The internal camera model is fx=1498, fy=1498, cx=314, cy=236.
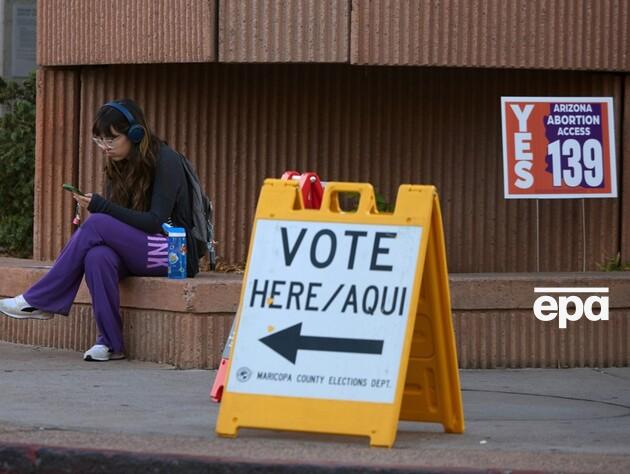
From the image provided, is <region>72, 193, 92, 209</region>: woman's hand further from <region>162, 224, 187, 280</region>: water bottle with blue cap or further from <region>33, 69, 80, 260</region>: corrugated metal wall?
<region>33, 69, 80, 260</region>: corrugated metal wall

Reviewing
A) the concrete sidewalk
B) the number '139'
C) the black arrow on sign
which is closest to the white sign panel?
the black arrow on sign

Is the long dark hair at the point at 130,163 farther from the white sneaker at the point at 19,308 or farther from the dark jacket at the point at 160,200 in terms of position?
the white sneaker at the point at 19,308

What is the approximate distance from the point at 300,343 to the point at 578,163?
12.4 ft

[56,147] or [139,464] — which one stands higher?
[56,147]

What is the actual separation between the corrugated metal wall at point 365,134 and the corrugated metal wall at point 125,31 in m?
0.58

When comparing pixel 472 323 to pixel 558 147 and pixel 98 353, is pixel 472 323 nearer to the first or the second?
pixel 558 147

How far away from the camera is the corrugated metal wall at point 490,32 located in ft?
29.0

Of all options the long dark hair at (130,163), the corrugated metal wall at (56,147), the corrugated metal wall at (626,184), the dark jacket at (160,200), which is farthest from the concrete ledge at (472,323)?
the corrugated metal wall at (56,147)

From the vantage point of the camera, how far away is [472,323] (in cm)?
834

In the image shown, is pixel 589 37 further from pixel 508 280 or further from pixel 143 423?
pixel 143 423

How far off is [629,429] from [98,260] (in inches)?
120

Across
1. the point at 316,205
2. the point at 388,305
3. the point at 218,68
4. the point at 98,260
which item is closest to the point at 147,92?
the point at 218,68

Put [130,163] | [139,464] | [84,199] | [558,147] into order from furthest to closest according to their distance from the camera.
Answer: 1. [558,147]
2. [130,163]
3. [84,199]
4. [139,464]

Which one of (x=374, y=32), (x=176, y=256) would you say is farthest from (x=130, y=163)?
(x=374, y=32)
